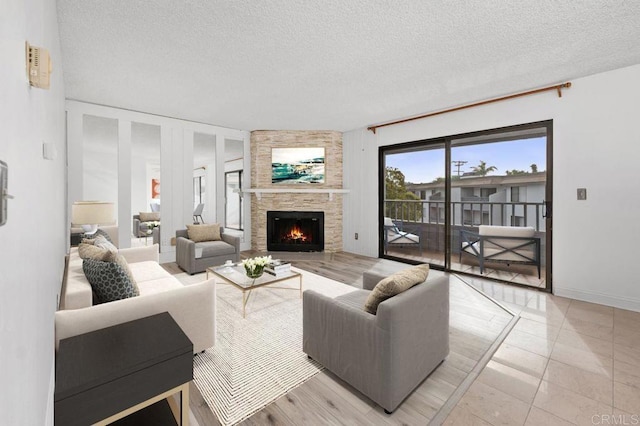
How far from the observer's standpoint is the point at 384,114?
16.0ft

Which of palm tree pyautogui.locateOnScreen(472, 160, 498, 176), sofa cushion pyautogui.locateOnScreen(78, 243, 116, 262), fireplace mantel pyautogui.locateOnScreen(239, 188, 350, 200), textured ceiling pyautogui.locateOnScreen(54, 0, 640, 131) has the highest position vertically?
textured ceiling pyautogui.locateOnScreen(54, 0, 640, 131)

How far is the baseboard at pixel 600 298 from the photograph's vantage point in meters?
3.15

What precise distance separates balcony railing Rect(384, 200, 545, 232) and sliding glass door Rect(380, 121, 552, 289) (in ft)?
0.05

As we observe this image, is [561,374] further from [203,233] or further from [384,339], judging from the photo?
[203,233]

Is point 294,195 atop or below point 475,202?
atop

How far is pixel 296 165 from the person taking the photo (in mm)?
6086

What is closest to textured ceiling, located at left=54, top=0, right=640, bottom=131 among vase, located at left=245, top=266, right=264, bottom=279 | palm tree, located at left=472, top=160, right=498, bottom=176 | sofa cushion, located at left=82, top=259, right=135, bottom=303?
palm tree, located at left=472, top=160, right=498, bottom=176

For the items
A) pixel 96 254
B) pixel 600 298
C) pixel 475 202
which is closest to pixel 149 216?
pixel 96 254

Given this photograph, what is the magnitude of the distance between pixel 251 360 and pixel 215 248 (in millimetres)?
2687

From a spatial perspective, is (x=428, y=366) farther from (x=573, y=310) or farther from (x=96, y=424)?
(x=573, y=310)

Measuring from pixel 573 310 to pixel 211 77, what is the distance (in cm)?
491

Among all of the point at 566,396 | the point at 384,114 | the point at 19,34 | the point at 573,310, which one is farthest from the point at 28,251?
the point at 384,114

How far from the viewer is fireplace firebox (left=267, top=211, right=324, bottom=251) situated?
6.09 meters

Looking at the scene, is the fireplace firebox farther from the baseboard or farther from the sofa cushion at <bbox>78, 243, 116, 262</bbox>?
the sofa cushion at <bbox>78, 243, 116, 262</bbox>
